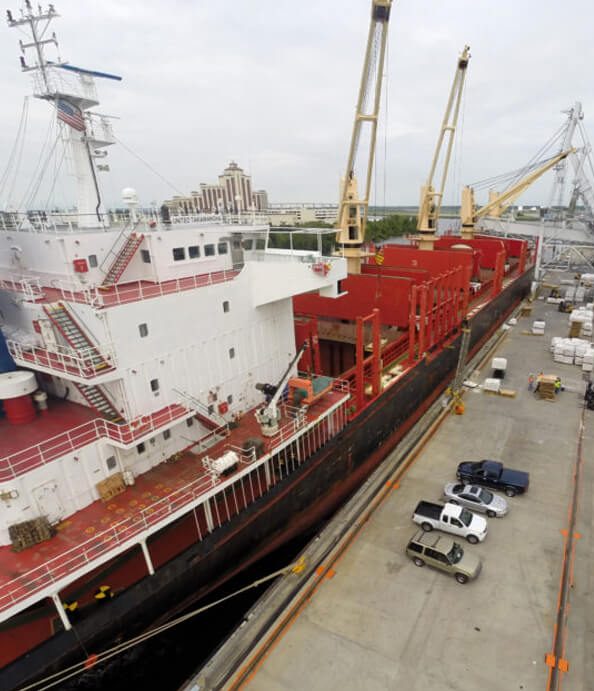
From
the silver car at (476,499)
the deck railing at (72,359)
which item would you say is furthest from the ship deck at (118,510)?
the silver car at (476,499)

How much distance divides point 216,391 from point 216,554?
4.83 meters

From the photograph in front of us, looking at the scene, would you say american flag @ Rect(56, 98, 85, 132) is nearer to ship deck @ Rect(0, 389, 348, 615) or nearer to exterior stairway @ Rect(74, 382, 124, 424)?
exterior stairway @ Rect(74, 382, 124, 424)


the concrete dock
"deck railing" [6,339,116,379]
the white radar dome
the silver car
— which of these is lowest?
the concrete dock

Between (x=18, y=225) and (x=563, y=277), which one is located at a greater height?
(x=18, y=225)

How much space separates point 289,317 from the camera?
15.3 m

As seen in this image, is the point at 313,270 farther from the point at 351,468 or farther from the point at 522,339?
the point at 522,339

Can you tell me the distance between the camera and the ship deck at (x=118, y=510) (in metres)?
8.38

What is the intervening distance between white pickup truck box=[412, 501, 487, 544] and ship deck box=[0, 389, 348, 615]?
5.05m

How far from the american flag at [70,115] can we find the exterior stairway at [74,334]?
6743 millimetres

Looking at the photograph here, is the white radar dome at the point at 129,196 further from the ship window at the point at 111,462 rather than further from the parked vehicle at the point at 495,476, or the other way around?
the parked vehicle at the point at 495,476

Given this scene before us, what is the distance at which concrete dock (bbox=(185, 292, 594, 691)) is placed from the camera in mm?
9469

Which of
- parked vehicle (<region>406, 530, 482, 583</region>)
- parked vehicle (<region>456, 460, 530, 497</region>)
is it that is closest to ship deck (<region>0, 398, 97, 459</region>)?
parked vehicle (<region>406, 530, 482, 583</region>)

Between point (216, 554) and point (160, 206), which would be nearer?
point (216, 554)

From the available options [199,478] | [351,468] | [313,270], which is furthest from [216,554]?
[313,270]
